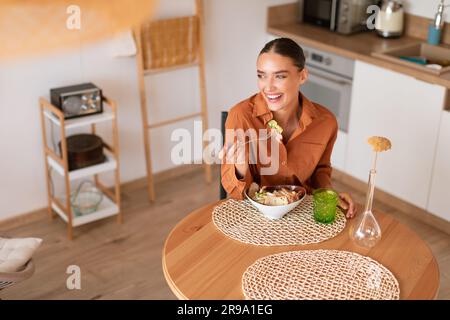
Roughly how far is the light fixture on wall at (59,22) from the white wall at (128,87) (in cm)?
7

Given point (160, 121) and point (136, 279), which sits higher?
point (160, 121)

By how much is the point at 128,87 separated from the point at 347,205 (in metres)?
1.99

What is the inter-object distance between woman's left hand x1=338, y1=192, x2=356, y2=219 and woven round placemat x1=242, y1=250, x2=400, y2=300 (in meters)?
0.24

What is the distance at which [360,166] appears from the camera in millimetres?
4039

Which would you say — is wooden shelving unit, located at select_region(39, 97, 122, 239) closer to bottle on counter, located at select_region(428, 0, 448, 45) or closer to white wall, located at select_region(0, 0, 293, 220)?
white wall, located at select_region(0, 0, 293, 220)

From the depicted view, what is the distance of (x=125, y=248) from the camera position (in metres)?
3.46

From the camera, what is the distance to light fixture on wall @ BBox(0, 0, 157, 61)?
10.6 ft

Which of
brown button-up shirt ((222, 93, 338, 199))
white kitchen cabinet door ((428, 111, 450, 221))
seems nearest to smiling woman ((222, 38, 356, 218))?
brown button-up shirt ((222, 93, 338, 199))

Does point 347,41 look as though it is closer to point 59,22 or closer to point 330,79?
point 330,79

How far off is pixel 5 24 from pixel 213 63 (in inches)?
56.4


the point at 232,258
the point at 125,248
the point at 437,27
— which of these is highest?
the point at 437,27

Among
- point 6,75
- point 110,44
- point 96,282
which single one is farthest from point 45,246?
point 110,44

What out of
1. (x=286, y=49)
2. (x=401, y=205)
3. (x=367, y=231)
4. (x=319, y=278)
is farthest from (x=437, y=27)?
(x=319, y=278)
